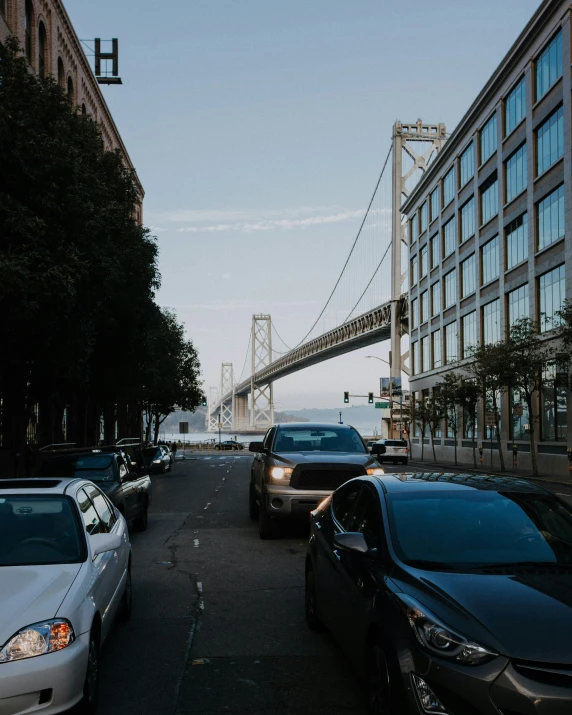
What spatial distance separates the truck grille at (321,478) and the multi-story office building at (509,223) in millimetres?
25527

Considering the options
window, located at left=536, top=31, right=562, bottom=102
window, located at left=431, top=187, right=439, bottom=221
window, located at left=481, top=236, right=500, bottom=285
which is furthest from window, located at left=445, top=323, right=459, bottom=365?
window, located at left=536, top=31, right=562, bottom=102

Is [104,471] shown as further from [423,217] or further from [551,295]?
[423,217]

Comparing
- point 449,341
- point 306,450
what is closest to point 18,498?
point 306,450

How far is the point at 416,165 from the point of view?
Answer: 239 ft

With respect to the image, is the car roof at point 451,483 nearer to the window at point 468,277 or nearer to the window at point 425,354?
the window at point 468,277

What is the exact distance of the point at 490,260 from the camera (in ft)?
157

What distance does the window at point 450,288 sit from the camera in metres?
56.0

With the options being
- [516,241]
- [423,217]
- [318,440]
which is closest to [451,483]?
[318,440]

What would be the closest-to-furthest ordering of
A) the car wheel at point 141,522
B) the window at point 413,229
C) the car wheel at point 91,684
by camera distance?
the car wheel at point 91,684 < the car wheel at point 141,522 < the window at point 413,229

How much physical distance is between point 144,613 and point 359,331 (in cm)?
6723

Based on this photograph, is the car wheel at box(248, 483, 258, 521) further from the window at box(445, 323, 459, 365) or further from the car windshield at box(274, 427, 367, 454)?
the window at box(445, 323, 459, 365)

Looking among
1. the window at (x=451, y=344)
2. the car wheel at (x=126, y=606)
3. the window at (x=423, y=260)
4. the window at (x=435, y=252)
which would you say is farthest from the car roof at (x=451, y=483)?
the window at (x=423, y=260)

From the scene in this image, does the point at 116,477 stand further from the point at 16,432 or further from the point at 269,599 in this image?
the point at 16,432

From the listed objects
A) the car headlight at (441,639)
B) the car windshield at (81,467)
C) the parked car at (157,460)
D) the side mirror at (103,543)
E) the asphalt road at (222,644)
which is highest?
the car windshield at (81,467)
